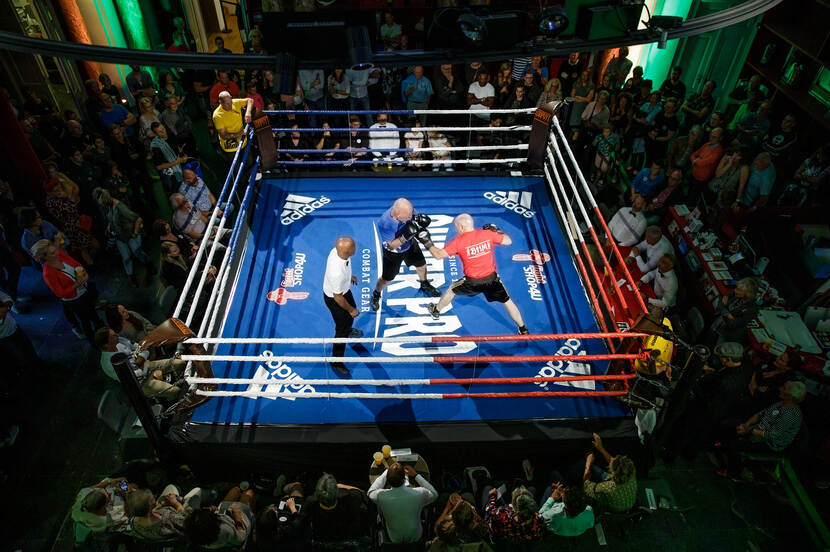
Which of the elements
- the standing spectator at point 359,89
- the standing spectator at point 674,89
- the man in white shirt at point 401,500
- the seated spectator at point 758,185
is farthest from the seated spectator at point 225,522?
the standing spectator at point 674,89

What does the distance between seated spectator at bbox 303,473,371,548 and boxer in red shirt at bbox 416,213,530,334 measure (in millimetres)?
2085

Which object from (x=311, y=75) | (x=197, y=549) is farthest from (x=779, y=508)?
(x=311, y=75)

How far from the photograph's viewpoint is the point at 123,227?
22.5ft

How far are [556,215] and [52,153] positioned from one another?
721 cm

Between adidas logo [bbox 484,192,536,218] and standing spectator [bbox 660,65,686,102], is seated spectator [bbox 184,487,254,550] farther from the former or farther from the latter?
standing spectator [bbox 660,65,686,102]

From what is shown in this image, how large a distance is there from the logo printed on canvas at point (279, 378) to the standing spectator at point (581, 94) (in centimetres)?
628

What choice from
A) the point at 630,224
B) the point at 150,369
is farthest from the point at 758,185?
the point at 150,369

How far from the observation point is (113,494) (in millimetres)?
4512

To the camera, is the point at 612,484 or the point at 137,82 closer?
the point at 612,484

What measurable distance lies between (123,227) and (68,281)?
109 cm

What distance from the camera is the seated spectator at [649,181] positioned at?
779 centimetres

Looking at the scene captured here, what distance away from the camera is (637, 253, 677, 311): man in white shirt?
20.6 ft

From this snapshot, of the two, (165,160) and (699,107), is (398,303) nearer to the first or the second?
(165,160)

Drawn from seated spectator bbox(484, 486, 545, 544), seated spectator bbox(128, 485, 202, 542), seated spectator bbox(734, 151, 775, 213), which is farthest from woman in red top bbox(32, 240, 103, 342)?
seated spectator bbox(734, 151, 775, 213)
